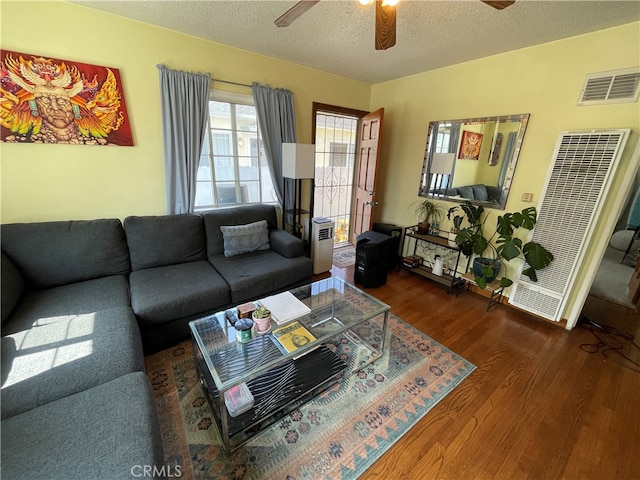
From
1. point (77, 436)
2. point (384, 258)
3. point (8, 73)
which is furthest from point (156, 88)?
point (384, 258)

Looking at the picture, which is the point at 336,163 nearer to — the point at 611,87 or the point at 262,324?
the point at 611,87

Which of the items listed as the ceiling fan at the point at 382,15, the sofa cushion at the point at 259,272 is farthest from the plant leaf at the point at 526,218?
the sofa cushion at the point at 259,272

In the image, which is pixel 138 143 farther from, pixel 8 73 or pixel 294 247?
pixel 294 247

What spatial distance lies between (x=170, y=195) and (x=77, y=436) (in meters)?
2.00

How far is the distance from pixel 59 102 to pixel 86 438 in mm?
2336

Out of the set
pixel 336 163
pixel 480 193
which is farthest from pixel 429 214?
pixel 336 163

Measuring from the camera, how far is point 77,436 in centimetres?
93

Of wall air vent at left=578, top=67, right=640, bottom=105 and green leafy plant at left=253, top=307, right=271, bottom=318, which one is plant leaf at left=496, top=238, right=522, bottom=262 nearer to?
wall air vent at left=578, top=67, right=640, bottom=105

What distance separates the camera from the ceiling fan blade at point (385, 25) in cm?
139

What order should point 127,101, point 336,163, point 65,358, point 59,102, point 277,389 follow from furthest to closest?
point 336,163, point 127,101, point 59,102, point 277,389, point 65,358

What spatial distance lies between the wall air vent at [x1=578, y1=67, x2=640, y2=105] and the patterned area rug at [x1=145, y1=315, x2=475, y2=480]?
232cm

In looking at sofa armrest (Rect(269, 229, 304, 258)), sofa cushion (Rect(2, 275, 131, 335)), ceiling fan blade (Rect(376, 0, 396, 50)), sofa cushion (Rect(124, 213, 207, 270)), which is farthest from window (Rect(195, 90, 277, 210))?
ceiling fan blade (Rect(376, 0, 396, 50))

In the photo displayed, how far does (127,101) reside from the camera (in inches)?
85.7

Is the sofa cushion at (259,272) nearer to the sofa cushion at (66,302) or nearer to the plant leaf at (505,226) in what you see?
the sofa cushion at (66,302)
